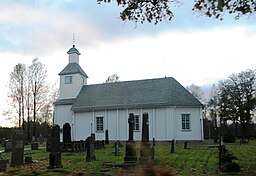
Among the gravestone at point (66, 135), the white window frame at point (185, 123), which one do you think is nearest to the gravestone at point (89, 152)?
the gravestone at point (66, 135)

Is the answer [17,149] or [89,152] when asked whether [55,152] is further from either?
[89,152]

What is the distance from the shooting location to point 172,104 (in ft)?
129

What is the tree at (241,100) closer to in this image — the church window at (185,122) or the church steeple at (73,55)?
the church window at (185,122)

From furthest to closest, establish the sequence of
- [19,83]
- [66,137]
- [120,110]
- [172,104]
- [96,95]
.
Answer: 1. [19,83]
2. [96,95]
3. [120,110]
4. [172,104]
5. [66,137]

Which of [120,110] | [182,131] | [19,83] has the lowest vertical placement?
[182,131]

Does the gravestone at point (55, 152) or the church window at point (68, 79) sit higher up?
the church window at point (68, 79)

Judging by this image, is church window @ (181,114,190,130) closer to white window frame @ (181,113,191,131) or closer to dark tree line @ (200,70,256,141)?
white window frame @ (181,113,191,131)

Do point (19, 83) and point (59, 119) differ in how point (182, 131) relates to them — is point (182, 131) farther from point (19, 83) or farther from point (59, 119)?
point (19, 83)

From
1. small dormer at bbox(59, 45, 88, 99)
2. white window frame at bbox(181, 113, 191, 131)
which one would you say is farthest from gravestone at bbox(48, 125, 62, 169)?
small dormer at bbox(59, 45, 88, 99)

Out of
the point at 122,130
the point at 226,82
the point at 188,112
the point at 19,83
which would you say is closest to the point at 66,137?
the point at 122,130

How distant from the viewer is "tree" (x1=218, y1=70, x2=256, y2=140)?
53728 millimetres

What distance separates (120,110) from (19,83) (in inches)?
809

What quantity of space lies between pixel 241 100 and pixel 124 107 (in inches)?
904

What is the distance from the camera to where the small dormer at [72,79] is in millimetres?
48722
